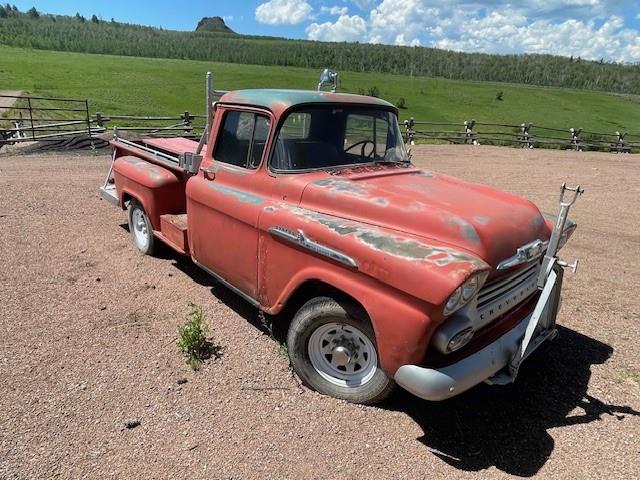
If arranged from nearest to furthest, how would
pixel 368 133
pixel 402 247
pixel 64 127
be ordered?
pixel 402 247
pixel 368 133
pixel 64 127

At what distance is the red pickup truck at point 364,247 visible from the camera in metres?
2.64

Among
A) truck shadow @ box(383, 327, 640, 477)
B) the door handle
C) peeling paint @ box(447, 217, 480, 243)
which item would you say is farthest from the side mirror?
truck shadow @ box(383, 327, 640, 477)

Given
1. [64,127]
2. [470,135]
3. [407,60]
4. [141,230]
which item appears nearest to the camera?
[141,230]

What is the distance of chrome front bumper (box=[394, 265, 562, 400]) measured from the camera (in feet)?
8.45

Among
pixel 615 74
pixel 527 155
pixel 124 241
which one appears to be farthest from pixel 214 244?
pixel 615 74

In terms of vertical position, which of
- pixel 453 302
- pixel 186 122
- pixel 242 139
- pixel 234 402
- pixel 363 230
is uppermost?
pixel 242 139

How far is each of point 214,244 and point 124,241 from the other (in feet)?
9.19

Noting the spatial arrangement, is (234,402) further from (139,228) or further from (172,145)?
(172,145)

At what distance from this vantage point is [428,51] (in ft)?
345

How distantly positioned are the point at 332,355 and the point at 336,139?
1.78 meters

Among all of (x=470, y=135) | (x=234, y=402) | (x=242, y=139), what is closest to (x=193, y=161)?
(x=242, y=139)

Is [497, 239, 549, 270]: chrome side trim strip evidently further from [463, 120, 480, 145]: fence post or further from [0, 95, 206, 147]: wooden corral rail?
[463, 120, 480, 145]: fence post

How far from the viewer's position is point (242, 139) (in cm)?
402

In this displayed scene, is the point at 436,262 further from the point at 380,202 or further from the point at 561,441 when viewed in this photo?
the point at 561,441
